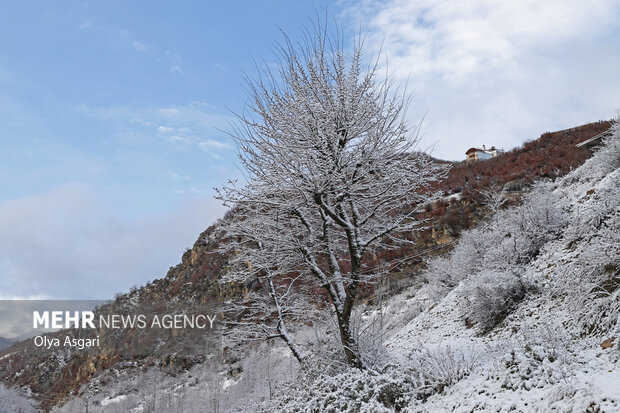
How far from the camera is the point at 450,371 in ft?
18.1

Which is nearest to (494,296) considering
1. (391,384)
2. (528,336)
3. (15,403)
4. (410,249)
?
(528,336)

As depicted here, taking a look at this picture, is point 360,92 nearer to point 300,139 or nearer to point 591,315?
point 300,139

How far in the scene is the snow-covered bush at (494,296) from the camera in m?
8.80

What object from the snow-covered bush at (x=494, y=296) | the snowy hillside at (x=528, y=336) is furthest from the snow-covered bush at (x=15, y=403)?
the snow-covered bush at (x=494, y=296)

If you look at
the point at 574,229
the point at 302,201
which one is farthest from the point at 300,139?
the point at 574,229

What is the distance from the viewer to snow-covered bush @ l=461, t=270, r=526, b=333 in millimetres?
8805

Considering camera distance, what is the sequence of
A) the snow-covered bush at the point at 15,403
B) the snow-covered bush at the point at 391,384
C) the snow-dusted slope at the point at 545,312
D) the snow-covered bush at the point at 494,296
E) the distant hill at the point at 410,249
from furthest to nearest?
the snow-covered bush at the point at 15,403, the distant hill at the point at 410,249, the snow-covered bush at the point at 494,296, the snow-covered bush at the point at 391,384, the snow-dusted slope at the point at 545,312

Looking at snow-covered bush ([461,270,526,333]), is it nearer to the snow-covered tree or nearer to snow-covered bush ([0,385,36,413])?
the snow-covered tree

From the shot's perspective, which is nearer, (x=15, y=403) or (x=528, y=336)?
(x=528, y=336)

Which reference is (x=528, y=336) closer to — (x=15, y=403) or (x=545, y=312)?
(x=545, y=312)

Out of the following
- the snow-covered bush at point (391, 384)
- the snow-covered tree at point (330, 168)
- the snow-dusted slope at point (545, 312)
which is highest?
the snow-covered tree at point (330, 168)

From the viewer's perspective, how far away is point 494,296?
9078 mm

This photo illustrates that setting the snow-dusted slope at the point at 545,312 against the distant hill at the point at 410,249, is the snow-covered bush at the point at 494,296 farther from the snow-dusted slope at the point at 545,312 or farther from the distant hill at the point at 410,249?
the distant hill at the point at 410,249

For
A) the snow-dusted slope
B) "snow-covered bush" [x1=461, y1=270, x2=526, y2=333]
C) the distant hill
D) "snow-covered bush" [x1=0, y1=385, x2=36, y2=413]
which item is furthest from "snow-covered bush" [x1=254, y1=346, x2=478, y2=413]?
"snow-covered bush" [x1=0, y1=385, x2=36, y2=413]
